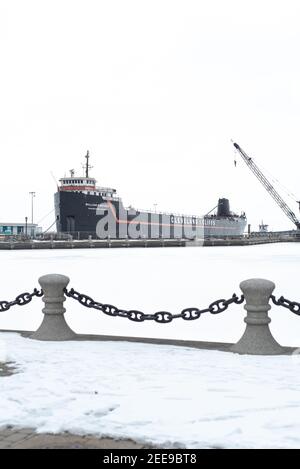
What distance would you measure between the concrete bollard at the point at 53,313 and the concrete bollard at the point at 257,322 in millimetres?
2645

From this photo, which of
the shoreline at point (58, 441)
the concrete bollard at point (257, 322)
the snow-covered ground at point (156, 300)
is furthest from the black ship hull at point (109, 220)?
the shoreline at point (58, 441)

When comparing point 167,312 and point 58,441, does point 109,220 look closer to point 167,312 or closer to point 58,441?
point 167,312

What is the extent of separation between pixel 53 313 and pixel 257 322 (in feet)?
10.2

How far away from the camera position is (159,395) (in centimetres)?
481

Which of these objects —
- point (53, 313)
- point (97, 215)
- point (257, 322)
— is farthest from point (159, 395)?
point (97, 215)

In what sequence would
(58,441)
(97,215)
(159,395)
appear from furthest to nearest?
(97,215)
(159,395)
(58,441)

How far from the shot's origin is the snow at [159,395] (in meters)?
3.93

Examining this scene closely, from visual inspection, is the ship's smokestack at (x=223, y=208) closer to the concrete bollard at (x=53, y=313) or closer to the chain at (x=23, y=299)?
the chain at (x=23, y=299)

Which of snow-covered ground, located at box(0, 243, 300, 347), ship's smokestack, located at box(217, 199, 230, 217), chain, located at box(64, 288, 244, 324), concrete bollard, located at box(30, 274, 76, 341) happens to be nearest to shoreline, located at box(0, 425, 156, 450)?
chain, located at box(64, 288, 244, 324)

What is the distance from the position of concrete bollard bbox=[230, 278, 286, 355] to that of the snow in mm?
293

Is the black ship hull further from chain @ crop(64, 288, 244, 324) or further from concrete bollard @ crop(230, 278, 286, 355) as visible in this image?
concrete bollard @ crop(230, 278, 286, 355)
